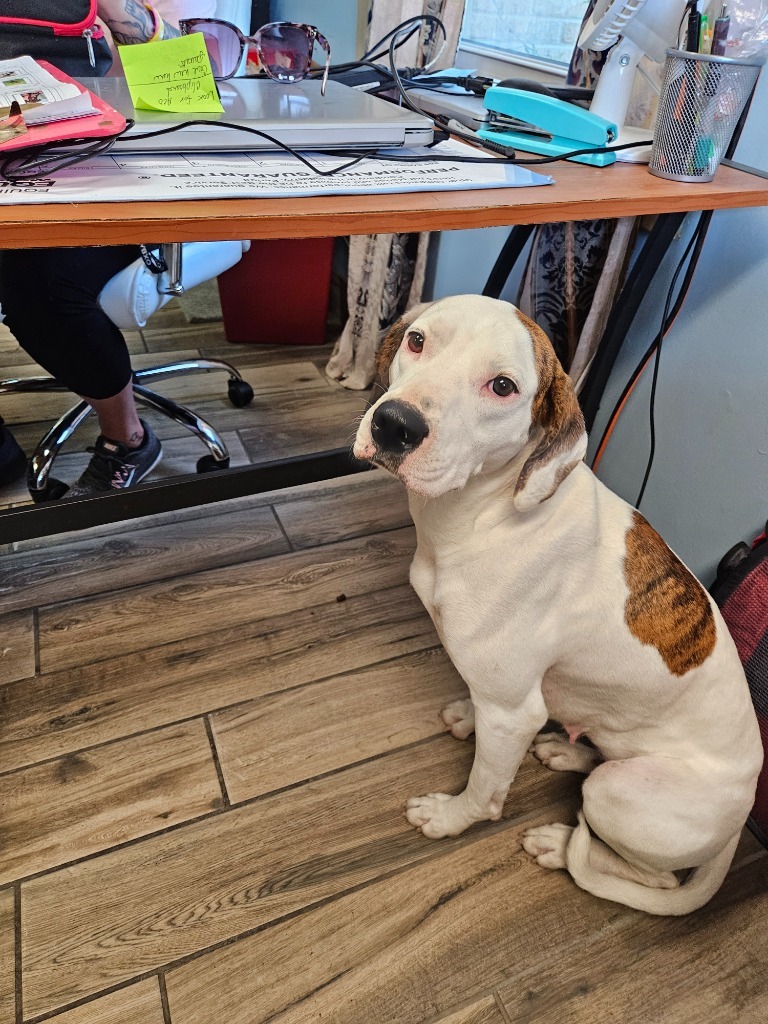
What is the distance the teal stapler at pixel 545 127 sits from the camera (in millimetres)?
1091

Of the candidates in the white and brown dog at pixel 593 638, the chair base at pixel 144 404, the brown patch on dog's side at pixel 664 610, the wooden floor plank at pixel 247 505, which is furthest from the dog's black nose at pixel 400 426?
the chair base at pixel 144 404

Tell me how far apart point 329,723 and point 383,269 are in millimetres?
1454

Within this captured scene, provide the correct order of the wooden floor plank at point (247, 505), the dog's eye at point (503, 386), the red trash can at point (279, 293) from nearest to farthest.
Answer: the dog's eye at point (503, 386), the wooden floor plank at point (247, 505), the red trash can at point (279, 293)

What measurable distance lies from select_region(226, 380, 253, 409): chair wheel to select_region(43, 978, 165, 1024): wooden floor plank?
1558 millimetres

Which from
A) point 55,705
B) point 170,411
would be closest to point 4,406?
point 170,411

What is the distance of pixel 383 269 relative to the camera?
2.14m

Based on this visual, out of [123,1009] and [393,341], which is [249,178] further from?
[123,1009]

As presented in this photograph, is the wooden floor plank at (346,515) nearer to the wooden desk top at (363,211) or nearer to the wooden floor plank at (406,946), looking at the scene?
the wooden floor plank at (406,946)

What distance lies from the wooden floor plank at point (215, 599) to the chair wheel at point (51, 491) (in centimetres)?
33

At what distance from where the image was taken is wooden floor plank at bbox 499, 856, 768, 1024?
97 centimetres

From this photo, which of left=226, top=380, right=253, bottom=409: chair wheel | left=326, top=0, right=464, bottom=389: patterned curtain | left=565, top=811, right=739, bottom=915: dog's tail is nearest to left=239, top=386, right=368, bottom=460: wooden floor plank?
left=226, top=380, right=253, bottom=409: chair wheel

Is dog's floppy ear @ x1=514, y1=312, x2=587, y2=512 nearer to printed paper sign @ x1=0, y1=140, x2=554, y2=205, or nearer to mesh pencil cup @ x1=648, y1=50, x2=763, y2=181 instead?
printed paper sign @ x1=0, y1=140, x2=554, y2=205

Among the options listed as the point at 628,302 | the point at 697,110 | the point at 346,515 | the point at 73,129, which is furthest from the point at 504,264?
the point at 73,129

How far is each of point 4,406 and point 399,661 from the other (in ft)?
4.77
